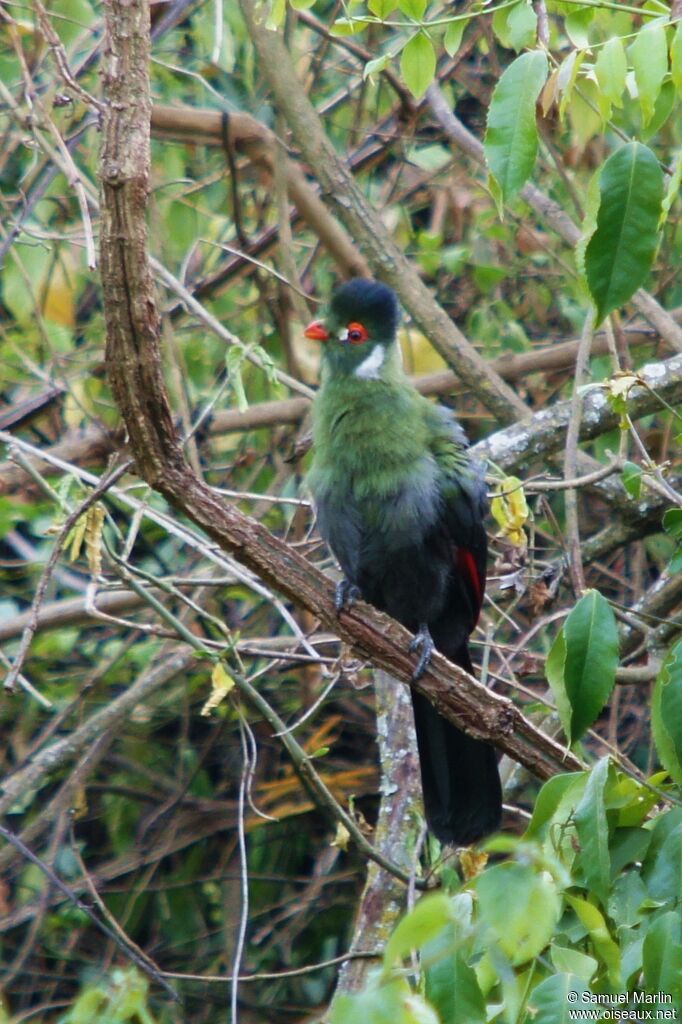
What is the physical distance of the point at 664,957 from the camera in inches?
67.2

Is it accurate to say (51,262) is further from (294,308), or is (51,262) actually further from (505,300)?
(505,300)

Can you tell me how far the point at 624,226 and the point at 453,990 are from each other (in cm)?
114

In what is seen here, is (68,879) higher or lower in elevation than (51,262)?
lower

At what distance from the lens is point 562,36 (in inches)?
185

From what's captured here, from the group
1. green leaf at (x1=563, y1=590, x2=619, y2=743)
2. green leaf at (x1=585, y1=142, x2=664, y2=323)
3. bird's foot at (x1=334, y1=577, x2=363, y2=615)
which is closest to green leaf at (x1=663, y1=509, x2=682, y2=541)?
green leaf at (x1=563, y1=590, x2=619, y2=743)

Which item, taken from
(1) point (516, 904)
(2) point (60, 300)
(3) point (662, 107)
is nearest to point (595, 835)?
(1) point (516, 904)

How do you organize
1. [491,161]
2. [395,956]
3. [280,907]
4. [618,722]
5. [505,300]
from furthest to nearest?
[505,300] < [280,907] < [618,722] < [491,161] < [395,956]

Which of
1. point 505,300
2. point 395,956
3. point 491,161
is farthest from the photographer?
point 505,300

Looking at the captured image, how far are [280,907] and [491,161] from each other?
3.52 meters

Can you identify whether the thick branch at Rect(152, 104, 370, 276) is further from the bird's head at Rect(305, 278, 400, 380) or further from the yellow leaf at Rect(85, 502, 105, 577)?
the yellow leaf at Rect(85, 502, 105, 577)

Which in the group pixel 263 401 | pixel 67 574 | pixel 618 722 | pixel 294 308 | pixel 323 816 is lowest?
pixel 323 816

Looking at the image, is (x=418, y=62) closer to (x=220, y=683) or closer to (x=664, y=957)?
(x=220, y=683)

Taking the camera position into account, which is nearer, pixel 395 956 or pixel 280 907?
pixel 395 956

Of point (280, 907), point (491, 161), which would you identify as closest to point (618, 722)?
point (280, 907)
